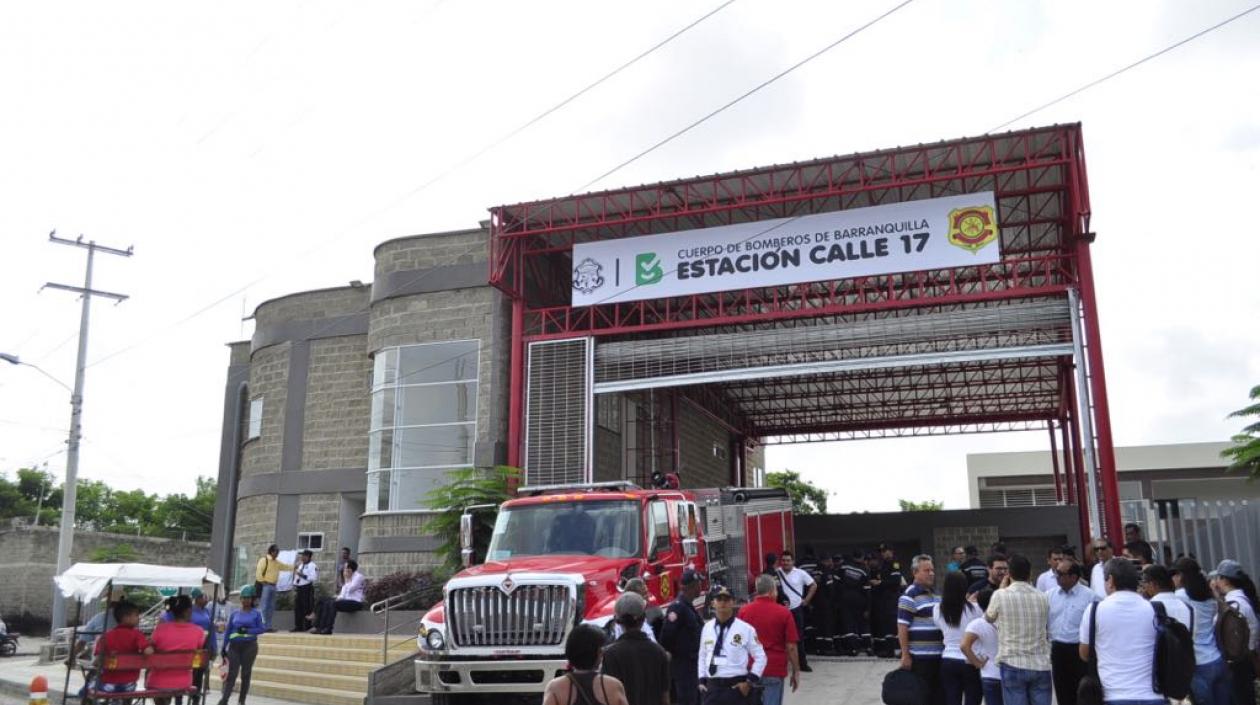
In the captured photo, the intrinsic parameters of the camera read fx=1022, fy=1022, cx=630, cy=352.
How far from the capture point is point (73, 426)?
90.1 ft

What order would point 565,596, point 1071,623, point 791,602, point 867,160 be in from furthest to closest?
point 867,160 < point 791,602 < point 565,596 < point 1071,623

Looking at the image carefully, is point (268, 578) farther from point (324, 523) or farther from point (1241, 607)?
point (1241, 607)

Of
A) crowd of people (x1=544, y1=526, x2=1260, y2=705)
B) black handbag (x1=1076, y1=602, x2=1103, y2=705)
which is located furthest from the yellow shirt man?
black handbag (x1=1076, y1=602, x2=1103, y2=705)

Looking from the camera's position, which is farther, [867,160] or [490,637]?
[867,160]

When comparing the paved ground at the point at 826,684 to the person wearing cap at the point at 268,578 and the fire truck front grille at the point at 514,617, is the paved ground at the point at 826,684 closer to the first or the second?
the person wearing cap at the point at 268,578

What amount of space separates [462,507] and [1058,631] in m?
13.5

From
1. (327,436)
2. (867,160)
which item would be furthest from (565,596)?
(327,436)

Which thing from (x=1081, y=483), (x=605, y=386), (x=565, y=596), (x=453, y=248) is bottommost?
(x=565, y=596)

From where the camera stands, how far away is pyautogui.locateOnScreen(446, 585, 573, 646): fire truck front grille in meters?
10.8

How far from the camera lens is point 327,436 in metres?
26.6

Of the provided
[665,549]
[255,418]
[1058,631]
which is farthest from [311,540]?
[1058,631]

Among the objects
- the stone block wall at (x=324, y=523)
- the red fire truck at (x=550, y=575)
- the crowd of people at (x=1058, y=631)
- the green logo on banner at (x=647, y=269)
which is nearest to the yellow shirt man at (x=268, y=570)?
the stone block wall at (x=324, y=523)

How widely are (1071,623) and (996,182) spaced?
50.2 feet

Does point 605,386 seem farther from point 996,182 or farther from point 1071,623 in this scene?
point 1071,623
